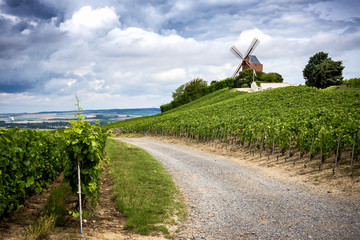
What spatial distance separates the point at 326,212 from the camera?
286 inches

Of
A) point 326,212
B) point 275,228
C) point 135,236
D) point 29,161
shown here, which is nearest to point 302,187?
point 326,212

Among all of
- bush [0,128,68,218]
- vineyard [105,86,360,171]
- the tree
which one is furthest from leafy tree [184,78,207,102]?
bush [0,128,68,218]

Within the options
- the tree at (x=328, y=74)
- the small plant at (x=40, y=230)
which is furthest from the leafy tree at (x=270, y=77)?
the small plant at (x=40, y=230)

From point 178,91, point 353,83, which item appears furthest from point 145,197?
point 178,91

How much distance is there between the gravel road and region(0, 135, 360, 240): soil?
99cm

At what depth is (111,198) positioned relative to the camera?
320 inches

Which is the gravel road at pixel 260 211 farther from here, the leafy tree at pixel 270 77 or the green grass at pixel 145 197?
the leafy tree at pixel 270 77

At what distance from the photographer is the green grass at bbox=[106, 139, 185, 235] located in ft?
21.4

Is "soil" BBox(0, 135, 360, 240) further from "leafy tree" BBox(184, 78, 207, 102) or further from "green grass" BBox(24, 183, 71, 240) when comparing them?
"leafy tree" BBox(184, 78, 207, 102)

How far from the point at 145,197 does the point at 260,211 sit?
3809 mm

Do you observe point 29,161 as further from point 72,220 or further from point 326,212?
point 326,212

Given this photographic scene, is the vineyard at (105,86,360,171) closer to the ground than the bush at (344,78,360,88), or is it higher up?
closer to the ground

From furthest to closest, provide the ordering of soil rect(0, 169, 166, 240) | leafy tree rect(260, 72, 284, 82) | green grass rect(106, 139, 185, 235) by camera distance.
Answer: leafy tree rect(260, 72, 284, 82) < green grass rect(106, 139, 185, 235) < soil rect(0, 169, 166, 240)

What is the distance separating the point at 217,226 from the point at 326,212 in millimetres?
3449
